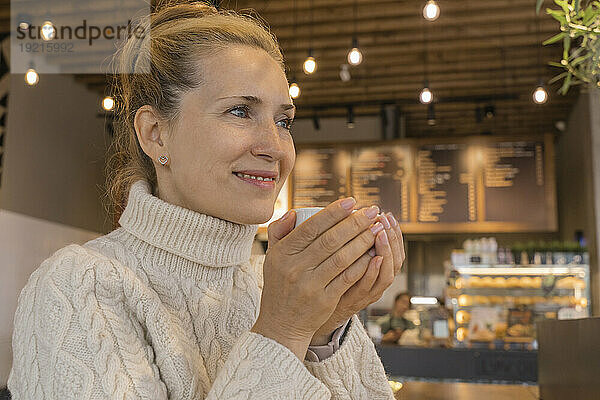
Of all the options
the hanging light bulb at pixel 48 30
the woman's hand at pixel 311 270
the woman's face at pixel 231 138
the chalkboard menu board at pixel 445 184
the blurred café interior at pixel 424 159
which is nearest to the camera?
the woman's hand at pixel 311 270

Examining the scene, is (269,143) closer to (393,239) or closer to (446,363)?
(393,239)

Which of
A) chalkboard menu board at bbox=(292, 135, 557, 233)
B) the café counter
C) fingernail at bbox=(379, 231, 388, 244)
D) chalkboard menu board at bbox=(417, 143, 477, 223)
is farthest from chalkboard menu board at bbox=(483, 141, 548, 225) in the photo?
fingernail at bbox=(379, 231, 388, 244)

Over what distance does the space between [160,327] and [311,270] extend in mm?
268

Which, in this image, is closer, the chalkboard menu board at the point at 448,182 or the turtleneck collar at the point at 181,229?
the turtleneck collar at the point at 181,229

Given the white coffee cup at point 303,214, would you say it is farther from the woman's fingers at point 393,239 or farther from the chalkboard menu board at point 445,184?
the chalkboard menu board at point 445,184

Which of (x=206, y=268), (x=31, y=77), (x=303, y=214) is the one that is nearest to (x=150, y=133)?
(x=206, y=268)

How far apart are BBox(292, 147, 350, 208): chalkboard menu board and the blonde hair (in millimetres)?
5438

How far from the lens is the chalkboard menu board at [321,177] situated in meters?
6.77

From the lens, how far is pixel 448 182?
258 inches

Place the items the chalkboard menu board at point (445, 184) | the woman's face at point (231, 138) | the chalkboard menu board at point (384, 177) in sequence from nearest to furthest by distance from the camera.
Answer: the woman's face at point (231, 138), the chalkboard menu board at point (445, 184), the chalkboard menu board at point (384, 177)

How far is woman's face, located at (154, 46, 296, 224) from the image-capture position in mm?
993

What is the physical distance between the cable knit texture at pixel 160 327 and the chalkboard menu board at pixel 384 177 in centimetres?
554

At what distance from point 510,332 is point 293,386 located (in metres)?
4.60

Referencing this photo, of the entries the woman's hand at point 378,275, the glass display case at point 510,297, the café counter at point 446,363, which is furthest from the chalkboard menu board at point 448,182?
the woman's hand at point 378,275
